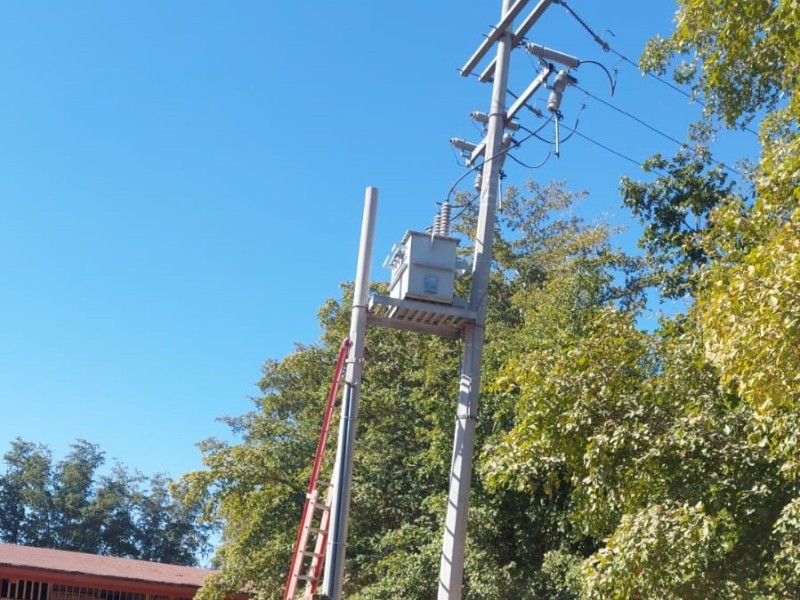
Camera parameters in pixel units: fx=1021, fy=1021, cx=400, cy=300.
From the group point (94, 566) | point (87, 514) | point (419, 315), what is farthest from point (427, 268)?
point (87, 514)

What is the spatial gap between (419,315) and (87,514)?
165 feet

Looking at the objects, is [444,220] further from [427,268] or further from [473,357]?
[473,357]

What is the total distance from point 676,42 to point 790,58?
1080mm

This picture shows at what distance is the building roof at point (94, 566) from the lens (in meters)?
27.8

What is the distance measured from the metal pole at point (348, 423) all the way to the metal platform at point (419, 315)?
0.19 m

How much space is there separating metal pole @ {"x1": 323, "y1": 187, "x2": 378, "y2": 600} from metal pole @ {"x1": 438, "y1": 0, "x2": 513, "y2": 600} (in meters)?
1.05

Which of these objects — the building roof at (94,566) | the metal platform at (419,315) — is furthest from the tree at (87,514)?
the metal platform at (419,315)

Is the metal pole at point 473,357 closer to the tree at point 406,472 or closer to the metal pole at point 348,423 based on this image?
the metal pole at point 348,423

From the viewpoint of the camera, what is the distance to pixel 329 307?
2539 cm

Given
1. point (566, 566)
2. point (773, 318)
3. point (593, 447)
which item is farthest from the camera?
point (566, 566)

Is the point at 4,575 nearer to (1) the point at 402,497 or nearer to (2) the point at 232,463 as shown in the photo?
(2) the point at 232,463

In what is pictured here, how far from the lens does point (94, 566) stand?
2922 cm

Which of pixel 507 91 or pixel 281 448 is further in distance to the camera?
pixel 281 448

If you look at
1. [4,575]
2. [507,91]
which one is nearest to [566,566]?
[507,91]
